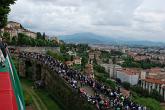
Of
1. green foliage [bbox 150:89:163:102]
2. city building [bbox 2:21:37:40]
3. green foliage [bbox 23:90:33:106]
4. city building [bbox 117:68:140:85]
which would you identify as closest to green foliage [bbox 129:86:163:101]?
green foliage [bbox 150:89:163:102]

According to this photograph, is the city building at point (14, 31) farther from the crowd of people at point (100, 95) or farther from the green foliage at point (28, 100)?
the crowd of people at point (100, 95)

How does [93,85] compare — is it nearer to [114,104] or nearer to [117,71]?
[114,104]

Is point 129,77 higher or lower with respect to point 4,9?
lower

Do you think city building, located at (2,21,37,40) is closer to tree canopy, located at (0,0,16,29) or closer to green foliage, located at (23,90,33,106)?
green foliage, located at (23,90,33,106)

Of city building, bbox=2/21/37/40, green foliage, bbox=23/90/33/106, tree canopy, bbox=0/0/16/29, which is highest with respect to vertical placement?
tree canopy, bbox=0/0/16/29

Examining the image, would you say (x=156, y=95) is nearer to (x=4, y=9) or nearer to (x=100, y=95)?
(x=4, y=9)

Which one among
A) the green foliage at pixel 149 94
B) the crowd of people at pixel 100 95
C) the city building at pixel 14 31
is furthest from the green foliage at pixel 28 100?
the city building at pixel 14 31

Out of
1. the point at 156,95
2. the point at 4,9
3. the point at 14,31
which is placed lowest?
the point at 156,95

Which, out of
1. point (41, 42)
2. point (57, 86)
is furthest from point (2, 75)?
point (41, 42)

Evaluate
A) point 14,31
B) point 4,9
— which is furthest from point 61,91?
point 14,31

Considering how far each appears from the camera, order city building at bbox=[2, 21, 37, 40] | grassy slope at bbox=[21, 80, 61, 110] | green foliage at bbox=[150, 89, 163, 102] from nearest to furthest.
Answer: grassy slope at bbox=[21, 80, 61, 110]
green foliage at bbox=[150, 89, 163, 102]
city building at bbox=[2, 21, 37, 40]

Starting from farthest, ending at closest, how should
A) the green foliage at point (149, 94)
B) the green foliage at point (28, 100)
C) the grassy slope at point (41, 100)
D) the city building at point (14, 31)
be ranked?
the city building at point (14, 31)
the green foliage at point (149, 94)
the grassy slope at point (41, 100)
the green foliage at point (28, 100)

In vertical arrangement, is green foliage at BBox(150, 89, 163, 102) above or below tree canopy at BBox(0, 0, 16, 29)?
below
